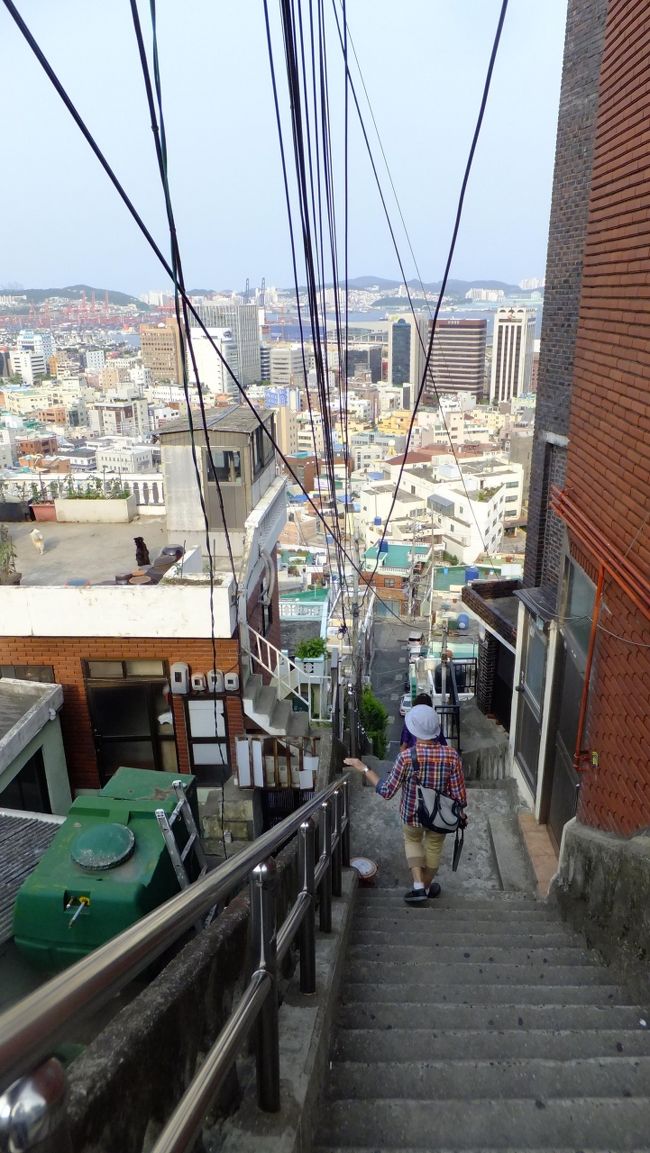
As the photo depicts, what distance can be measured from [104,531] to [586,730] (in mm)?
8658

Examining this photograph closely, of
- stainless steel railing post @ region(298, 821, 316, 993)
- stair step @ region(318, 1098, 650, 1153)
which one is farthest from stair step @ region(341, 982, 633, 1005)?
stair step @ region(318, 1098, 650, 1153)

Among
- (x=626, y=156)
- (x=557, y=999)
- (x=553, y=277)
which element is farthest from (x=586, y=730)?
(x=553, y=277)

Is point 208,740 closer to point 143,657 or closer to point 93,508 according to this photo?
point 143,657

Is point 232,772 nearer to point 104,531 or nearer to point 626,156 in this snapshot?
point 104,531

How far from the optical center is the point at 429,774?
468 cm

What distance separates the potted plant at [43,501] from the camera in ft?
40.4

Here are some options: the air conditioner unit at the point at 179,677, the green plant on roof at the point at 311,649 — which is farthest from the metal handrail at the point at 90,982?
the green plant on roof at the point at 311,649

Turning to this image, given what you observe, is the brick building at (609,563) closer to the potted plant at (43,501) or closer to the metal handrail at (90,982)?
the metal handrail at (90,982)

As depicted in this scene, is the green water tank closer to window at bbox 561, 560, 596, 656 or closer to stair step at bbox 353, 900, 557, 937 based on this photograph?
stair step at bbox 353, 900, 557, 937

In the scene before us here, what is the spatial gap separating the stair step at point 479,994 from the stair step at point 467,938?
0.58 m

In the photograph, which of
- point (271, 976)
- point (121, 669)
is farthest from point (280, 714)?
point (271, 976)

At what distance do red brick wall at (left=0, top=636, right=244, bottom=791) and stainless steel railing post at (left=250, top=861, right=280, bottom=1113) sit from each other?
6953 millimetres

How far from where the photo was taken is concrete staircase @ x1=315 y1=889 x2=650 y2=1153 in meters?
2.21

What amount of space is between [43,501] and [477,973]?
433 inches
